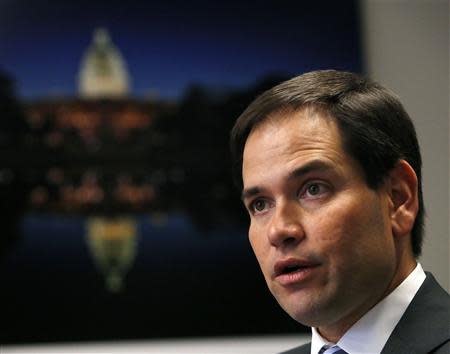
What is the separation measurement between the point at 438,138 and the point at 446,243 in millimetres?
440

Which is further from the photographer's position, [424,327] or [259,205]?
[259,205]

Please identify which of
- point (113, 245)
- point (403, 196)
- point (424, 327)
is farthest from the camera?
point (113, 245)

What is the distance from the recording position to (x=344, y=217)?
130 centimetres

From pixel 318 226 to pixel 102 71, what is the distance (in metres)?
1.94

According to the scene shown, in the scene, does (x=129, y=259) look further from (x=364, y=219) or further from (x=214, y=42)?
(x=364, y=219)

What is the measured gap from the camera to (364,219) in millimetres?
1320

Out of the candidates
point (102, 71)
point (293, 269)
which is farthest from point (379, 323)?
point (102, 71)

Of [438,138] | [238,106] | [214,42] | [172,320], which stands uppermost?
[214,42]

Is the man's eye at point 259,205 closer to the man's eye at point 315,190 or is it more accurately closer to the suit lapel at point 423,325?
the man's eye at point 315,190

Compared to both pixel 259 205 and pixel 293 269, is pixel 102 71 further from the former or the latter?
pixel 293 269

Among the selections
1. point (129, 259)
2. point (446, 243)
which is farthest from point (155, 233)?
point (446, 243)

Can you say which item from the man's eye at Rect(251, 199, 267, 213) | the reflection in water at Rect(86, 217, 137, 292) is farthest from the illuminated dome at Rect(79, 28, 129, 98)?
the man's eye at Rect(251, 199, 267, 213)

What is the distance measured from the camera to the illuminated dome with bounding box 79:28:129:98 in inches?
119

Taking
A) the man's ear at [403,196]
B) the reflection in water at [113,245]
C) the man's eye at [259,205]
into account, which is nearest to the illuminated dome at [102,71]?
the reflection in water at [113,245]
